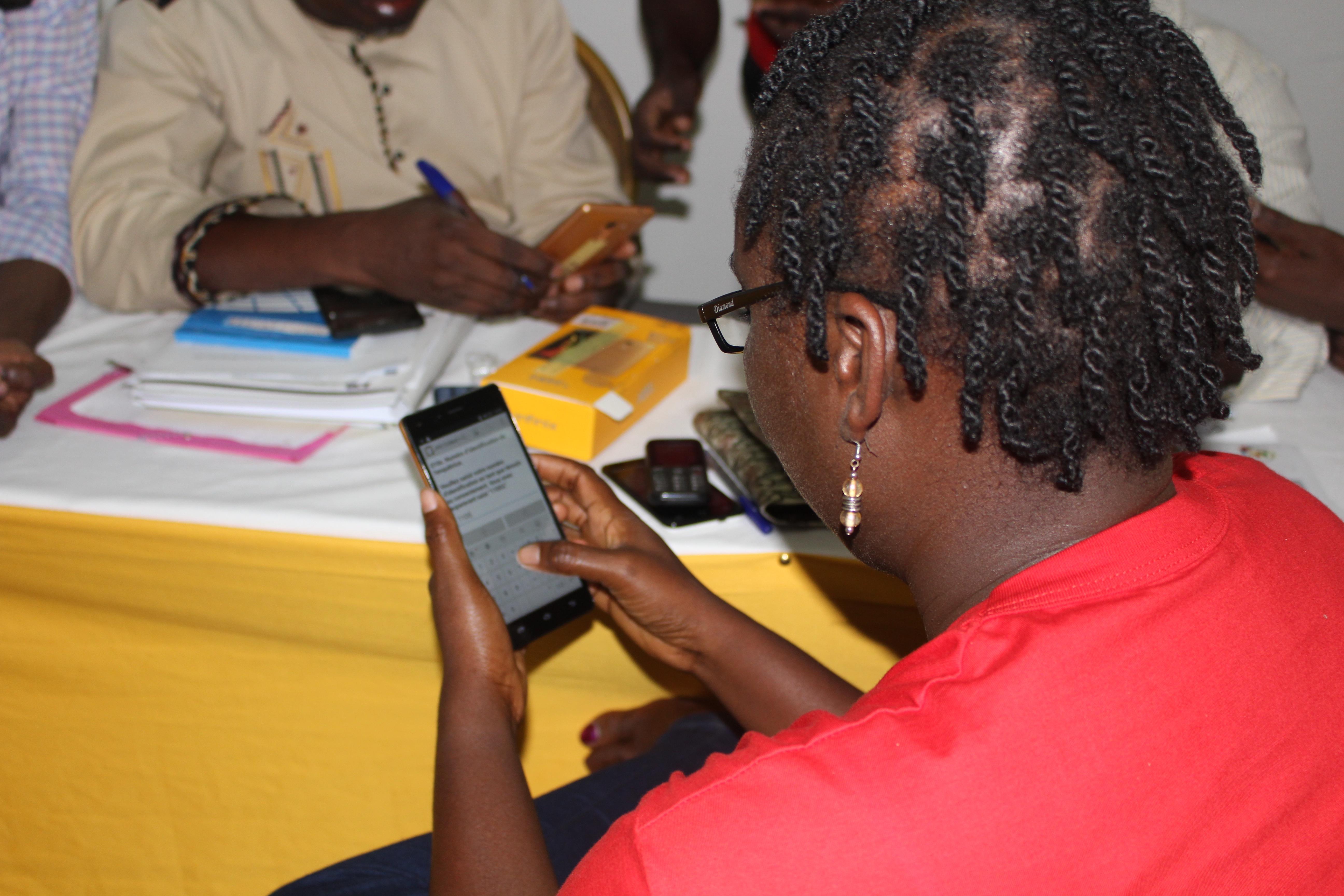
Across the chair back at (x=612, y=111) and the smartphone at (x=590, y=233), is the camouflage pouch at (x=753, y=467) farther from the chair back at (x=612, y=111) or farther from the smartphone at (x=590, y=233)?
the chair back at (x=612, y=111)

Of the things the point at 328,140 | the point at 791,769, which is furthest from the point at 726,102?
the point at 791,769

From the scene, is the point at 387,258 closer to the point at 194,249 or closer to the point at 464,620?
the point at 194,249

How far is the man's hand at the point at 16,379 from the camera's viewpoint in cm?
114

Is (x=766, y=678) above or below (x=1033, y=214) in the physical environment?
below

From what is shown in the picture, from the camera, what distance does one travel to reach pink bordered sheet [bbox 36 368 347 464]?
3.66 ft

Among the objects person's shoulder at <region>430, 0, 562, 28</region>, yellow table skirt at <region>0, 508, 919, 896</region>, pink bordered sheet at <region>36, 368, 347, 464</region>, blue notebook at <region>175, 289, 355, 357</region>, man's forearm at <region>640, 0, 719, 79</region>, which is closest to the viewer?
yellow table skirt at <region>0, 508, 919, 896</region>

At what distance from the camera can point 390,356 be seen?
48.6 inches

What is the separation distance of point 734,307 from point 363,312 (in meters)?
0.77

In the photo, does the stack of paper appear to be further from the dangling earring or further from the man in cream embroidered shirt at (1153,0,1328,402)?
the man in cream embroidered shirt at (1153,0,1328,402)

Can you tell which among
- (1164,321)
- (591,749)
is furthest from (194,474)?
(1164,321)

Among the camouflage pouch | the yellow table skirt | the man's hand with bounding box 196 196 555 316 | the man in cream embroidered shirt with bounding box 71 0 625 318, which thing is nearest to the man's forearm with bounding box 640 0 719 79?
the man in cream embroidered shirt with bounding box 71 0 625 318

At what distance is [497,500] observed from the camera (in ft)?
3.16

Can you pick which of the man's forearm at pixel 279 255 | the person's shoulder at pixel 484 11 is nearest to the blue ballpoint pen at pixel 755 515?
the man's forearm at pixel 279 255

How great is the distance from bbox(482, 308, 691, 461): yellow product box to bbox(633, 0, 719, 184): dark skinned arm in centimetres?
50
